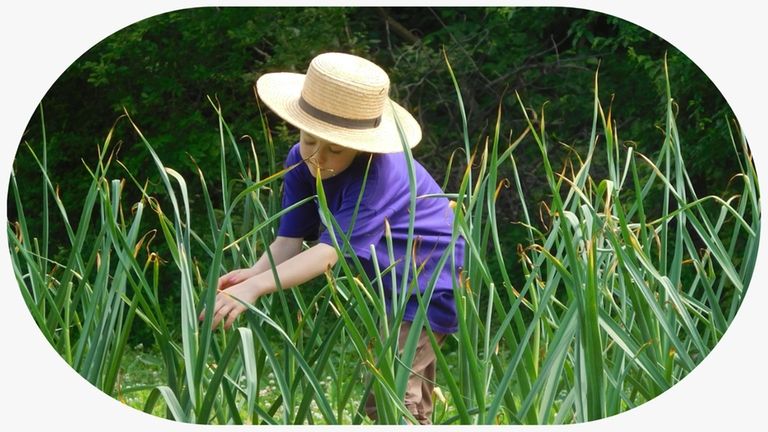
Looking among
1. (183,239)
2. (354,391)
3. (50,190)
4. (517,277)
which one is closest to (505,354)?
(517,277)

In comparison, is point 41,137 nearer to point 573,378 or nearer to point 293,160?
point 293,160

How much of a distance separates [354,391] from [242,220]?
0.44m

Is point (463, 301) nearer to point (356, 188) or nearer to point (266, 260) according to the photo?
point (356, 188)

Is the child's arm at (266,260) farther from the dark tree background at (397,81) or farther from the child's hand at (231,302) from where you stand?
the dark tree background at (397,81)

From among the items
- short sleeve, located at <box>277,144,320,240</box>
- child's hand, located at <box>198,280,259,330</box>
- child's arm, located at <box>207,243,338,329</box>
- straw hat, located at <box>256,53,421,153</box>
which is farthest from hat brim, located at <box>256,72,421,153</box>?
child's hand, located at <box>198,280,259,330</box>

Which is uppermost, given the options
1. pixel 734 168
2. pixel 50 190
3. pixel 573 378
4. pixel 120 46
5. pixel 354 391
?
pixel 120 46

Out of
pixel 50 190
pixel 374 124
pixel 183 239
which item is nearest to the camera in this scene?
pixel 183 239

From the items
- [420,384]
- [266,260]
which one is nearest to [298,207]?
[266,260]

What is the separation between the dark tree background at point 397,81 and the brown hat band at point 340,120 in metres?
0.14

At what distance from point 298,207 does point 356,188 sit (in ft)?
0.60

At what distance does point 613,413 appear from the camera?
2.06m

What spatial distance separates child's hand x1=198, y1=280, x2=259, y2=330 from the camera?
2.04m

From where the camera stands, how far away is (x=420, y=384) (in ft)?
7.26

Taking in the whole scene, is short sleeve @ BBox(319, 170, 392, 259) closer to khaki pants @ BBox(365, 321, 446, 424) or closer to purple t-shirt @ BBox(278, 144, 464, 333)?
purple t-shirt @ BBox(278, 144, 464, 333)
